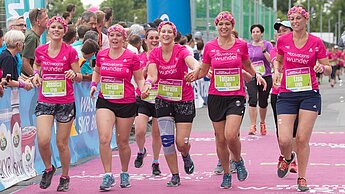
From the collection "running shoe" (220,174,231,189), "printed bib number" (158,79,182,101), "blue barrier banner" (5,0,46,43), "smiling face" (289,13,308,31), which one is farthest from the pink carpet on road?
"blue barrier banner" (5,0,46,43)

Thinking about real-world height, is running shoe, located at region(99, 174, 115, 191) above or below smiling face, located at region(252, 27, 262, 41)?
below

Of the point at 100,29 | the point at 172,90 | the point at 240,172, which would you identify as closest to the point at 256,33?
the point at 100,29

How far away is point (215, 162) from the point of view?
42.7 ft

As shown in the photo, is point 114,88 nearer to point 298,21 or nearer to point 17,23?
point 298,21

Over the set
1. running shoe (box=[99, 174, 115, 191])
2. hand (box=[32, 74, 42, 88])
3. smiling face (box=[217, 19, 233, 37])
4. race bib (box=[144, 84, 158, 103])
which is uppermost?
smiling face (box=[217, 19, 233, 37])

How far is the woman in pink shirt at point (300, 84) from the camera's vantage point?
392 inches

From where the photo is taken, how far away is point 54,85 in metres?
10.4

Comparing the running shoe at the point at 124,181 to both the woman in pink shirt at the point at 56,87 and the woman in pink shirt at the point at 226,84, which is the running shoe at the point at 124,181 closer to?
the woman in pink shirt at the point at 56,87

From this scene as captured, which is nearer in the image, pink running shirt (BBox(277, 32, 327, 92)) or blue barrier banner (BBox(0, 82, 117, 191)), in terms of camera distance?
pink running shirt (BBox(277, 32, 327, 92))

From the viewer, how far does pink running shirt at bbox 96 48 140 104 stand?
10.4 m

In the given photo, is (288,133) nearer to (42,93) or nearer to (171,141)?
(171,141)

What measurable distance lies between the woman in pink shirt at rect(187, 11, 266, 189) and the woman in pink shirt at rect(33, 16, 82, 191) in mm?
1424

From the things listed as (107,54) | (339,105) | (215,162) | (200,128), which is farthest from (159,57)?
(339,105)

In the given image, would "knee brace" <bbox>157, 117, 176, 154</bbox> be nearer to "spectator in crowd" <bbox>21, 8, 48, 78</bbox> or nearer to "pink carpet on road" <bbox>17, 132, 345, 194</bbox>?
"pink carpet on road" <bbox>17, 132, 345, 194</bbox>
